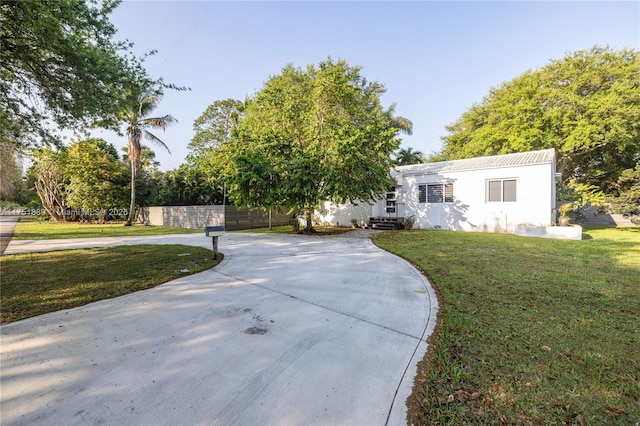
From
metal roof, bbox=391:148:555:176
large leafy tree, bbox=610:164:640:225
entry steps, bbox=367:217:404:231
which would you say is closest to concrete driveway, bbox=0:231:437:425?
entry steps, bbox=367:217:404:231

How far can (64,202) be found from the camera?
21.7 metres

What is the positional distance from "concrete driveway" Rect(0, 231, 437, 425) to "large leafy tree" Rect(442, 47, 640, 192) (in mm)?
19238

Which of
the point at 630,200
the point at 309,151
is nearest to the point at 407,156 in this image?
the point at 630,200

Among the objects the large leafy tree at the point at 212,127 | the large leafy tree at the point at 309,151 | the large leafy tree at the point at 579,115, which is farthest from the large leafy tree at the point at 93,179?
the large leafy tree at the point at 579,115

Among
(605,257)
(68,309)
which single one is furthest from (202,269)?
(605,257)

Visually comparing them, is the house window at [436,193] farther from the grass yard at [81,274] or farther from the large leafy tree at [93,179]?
the large leafy tree at [93,179]

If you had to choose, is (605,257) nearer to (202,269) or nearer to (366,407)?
(366,407)

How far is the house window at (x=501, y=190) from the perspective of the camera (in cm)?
1252

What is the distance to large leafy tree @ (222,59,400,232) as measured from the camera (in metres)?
10.5

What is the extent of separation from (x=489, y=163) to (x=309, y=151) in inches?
362

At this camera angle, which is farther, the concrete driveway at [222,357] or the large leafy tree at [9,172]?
the large leafy tree at [9,172]

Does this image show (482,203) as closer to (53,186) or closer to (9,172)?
(53,186)

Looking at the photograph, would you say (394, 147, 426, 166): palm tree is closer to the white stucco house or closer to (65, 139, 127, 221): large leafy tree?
the white stucco house

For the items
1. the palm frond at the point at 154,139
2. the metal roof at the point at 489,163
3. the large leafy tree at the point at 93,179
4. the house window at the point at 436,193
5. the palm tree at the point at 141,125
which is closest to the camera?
the metal roof at the point at 489,163
